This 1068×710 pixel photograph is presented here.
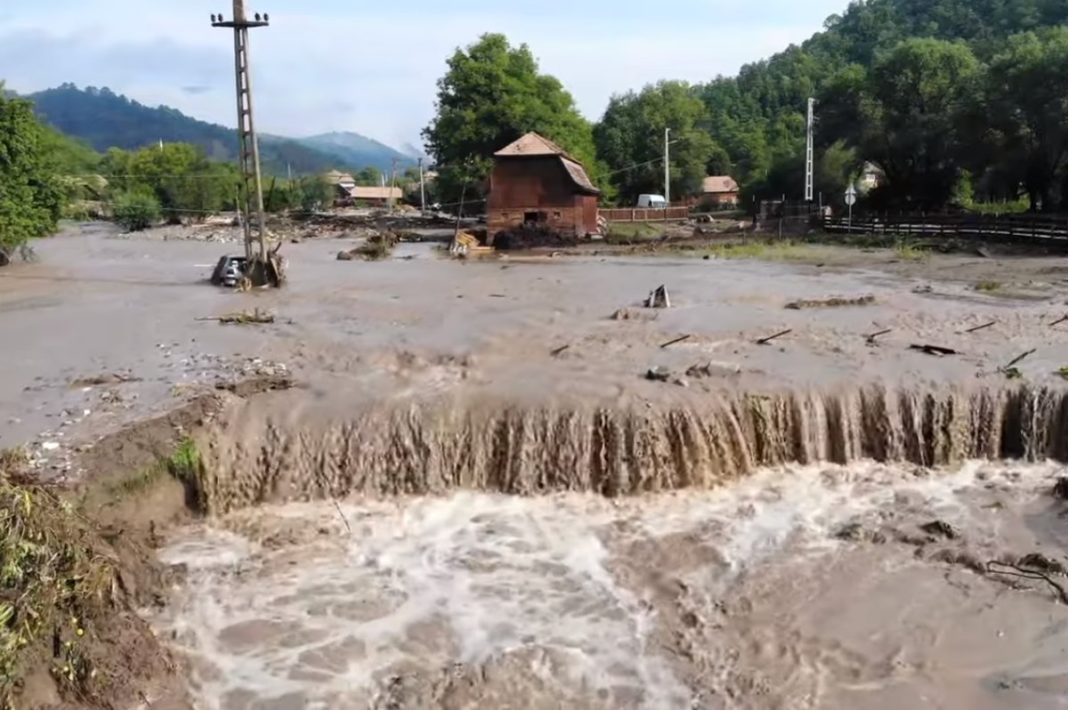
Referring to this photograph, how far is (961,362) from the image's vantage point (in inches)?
486

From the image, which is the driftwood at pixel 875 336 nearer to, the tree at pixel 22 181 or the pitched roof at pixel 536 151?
the tree at pixel 22 181

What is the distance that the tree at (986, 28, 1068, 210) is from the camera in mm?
33312

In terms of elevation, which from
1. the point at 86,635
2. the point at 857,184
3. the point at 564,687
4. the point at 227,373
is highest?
the point at 857,184

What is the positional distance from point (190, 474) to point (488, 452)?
3159mm

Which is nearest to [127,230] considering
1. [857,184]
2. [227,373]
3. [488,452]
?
[857,184]

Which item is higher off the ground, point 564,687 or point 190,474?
point 190,474

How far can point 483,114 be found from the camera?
179 ft

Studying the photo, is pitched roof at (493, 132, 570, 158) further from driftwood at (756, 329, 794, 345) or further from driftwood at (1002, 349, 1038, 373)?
driftwood at (1002, 349, 1038, 373)

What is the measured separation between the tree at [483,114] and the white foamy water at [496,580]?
151 ft

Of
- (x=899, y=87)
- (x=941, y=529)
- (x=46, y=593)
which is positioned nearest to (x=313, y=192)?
(x=899, y=87)

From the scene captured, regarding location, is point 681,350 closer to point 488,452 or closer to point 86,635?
point 488,452

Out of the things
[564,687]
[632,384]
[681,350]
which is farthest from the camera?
[681,350]

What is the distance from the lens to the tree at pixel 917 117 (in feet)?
136

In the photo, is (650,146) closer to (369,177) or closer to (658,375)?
(658,375)
